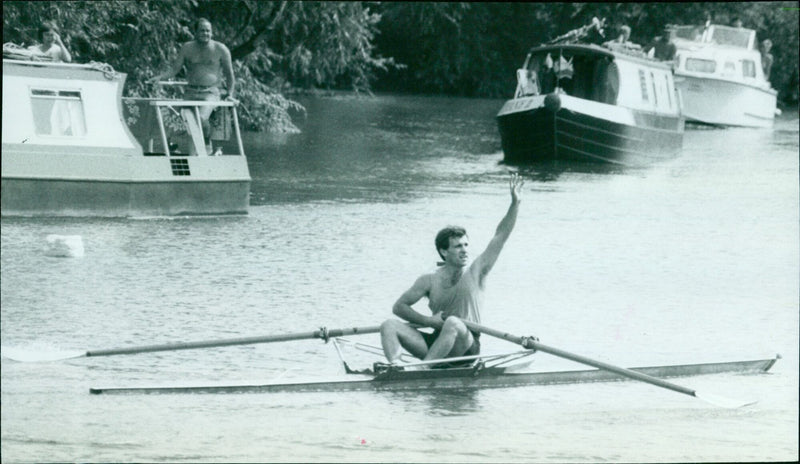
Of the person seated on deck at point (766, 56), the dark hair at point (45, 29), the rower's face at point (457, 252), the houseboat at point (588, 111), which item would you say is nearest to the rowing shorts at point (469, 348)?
the rower's face at point (457, 252)

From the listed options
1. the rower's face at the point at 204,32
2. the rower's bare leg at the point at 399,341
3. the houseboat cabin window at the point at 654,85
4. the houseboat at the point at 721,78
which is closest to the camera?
the rower's bare leg at the point at 399,341

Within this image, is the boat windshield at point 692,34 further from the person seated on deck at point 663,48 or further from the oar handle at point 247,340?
the oar handle at point 247,340

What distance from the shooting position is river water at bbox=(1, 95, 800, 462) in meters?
7.12

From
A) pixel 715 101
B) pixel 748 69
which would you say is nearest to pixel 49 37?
pixel 748 69

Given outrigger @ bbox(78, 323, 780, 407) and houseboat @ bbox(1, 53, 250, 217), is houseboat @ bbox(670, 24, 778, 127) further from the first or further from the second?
outrigger @ bbox(78, 323, 780, 407)

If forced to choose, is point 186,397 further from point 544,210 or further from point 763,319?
point 544,210

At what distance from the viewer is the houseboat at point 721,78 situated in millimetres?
16922

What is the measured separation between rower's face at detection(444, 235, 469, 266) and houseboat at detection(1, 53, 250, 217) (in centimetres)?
435

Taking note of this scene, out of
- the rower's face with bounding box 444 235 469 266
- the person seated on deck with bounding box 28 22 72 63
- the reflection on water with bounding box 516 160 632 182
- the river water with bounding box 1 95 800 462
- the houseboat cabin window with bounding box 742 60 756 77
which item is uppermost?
the person seated on deck with bounding box 28 22 72 63

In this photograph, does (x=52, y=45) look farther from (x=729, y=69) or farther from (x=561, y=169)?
(x=729, y=69)

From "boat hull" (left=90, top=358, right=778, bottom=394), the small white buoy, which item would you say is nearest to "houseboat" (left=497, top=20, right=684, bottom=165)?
the small white buoy

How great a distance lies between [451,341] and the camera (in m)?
7.45

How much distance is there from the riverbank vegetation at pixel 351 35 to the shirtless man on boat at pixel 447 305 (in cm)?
494

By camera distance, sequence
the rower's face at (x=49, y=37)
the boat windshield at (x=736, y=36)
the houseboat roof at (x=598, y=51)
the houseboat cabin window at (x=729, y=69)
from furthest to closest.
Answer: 1. the houseboat cabin window at (x=729, y=69)
2. the boat windshield at (x=736, y=36)
3. the houseboat roof at (x=598, y=51)
4. the rower's face at (x=49, y=37)
